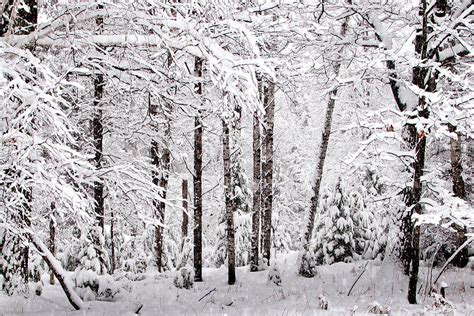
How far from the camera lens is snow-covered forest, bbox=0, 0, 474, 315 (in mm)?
4746

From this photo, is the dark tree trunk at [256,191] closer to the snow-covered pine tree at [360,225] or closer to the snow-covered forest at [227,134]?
the snow-covered forest at [227,134]

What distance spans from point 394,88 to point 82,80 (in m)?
8.17

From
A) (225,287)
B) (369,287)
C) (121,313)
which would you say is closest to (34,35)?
(121,313)

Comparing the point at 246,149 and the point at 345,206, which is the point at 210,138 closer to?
the point at 246,149

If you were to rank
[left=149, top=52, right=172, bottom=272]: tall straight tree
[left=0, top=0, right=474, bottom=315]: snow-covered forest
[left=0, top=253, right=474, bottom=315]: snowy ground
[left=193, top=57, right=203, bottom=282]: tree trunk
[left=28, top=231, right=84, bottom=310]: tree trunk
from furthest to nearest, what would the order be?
1. [left=193, top=57, right=203, bottom=282]: tree trunk
2. [left=149, top=52, right=172, bottom=272]: tall straight tree
3. [left=0, top=253, right=474, bottom=315]: snowy ground
4. [left=28, top=231, right=84, bottom=310]: tree trunk
5. [left=0, top=0, right=474, bottom=315]: snow-covered forest

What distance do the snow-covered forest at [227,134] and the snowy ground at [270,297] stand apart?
5 cm

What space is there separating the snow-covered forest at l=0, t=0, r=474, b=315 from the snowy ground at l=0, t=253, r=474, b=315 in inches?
1.9

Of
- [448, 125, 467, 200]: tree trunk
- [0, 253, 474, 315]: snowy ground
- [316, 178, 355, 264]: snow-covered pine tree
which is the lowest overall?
[0, 253, 474, 315]: snowy ground

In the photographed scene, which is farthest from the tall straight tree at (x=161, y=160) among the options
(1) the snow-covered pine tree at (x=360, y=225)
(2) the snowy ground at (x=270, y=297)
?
(1) the snow-covered pine tree at (x=360, y=225)

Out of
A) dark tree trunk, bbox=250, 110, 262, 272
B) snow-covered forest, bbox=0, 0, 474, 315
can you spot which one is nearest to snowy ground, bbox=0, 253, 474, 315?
snow-covered forest, bbox=0, 0, 474, 315

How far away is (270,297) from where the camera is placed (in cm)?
831

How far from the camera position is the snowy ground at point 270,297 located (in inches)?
262

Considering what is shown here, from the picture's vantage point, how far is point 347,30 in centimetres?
1173

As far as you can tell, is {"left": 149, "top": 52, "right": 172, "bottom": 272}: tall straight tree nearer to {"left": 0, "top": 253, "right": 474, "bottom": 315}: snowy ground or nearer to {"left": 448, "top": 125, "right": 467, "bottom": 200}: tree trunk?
{"left": 0, "top": 253, "right": 474, "bottom": 315}: snowy ground
